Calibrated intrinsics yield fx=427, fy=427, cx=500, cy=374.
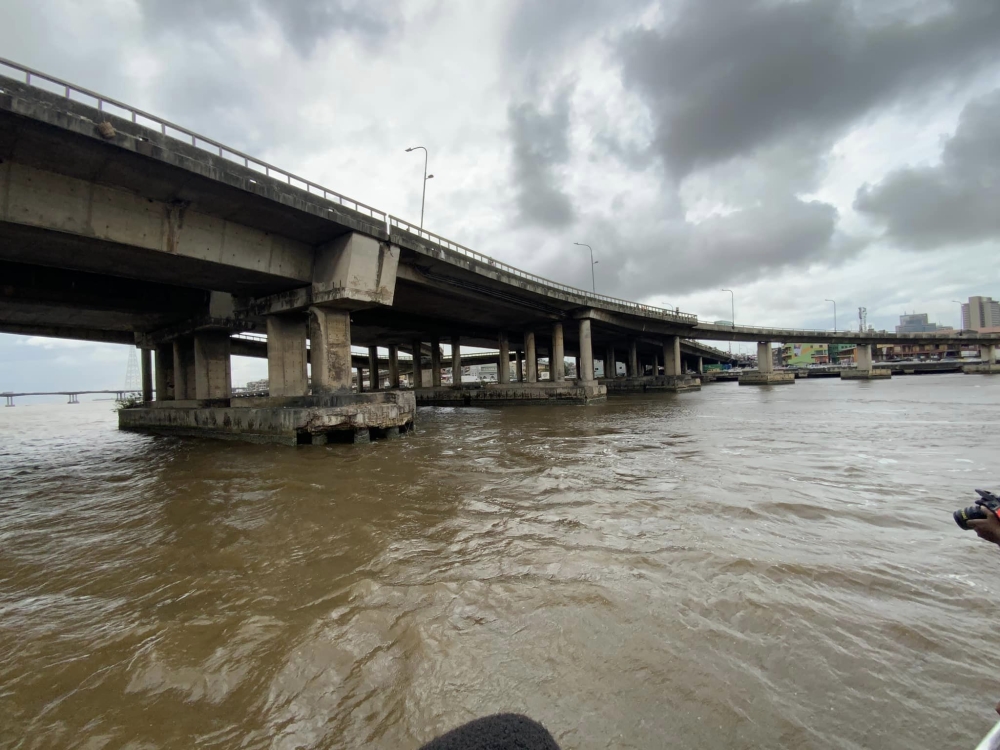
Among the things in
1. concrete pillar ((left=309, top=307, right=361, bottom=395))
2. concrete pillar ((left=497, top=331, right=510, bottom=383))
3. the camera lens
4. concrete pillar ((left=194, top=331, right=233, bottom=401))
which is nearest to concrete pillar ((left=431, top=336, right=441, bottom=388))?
concrete pillar ((left=497, top=331, right=510, bottom=383))

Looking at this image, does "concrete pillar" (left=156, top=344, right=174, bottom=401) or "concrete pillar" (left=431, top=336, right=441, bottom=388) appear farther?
"concrete pillar" (left=431, top=336, right=441, bottom=388)

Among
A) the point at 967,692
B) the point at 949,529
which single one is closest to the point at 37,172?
the point at 967,692

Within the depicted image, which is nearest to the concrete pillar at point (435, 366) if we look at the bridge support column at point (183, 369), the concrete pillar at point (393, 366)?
the concrete pillar at point (393, 366)

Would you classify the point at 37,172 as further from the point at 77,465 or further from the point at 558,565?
the point at 558,565

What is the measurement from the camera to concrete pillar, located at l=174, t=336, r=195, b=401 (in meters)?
27.0

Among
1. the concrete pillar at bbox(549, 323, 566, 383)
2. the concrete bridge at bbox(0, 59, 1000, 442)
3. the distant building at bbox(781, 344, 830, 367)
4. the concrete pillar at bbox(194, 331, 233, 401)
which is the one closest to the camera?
the concrete bridge at bbox(0, 59, 1000, 442)

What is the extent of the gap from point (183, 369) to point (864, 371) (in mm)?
86224

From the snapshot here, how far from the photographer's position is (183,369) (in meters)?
27.2

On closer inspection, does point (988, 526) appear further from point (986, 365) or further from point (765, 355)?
point (986, 365)

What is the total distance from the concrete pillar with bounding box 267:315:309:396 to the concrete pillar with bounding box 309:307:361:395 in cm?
207

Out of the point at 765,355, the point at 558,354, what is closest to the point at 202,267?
the point at 558,354

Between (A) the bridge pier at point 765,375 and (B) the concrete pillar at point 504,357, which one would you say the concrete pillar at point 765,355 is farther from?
(B) the concrete pillar at point 504,357

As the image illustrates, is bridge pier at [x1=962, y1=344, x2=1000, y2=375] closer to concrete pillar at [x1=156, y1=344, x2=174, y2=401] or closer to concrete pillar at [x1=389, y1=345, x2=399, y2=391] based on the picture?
concrete pillar at [x1=389, y1=345, x2=399, y2=391]

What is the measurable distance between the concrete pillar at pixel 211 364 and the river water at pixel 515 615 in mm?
17680
